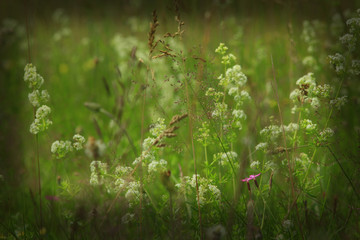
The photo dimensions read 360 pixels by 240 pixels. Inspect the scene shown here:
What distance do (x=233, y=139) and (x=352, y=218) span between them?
809mm

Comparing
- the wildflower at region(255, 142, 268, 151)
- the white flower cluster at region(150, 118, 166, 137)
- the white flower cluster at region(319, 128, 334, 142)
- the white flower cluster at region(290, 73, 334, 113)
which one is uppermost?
the white flower cluster at region(290, 73, 334, 113)

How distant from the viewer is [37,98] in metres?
1.87

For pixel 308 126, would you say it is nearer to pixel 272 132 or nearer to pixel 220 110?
pixel 272 132

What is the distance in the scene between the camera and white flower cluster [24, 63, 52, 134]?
72.9 inches

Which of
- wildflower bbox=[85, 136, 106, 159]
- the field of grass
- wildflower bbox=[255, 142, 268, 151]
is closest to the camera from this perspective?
wildflower bbox=[85, 136, 106, 159]

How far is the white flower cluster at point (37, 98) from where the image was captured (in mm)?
1853

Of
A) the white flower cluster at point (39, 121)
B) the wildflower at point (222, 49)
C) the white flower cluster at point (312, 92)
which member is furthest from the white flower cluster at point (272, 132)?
the white flower cluster at point (39, 121)

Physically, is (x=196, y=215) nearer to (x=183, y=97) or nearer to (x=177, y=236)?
(x=177, y=236)

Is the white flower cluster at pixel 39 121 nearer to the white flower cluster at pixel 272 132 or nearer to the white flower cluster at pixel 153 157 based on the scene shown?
the white flower cluster at pixel 153 157

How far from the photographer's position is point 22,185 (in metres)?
2.80

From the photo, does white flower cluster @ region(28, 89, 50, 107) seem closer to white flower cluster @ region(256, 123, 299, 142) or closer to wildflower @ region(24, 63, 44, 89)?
wildflower @ region(24, 63, 44, 89)

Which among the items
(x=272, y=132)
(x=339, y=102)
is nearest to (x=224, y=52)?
(x=272, y=132)

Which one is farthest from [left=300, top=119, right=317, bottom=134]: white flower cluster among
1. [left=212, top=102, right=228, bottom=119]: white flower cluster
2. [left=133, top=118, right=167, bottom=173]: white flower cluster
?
[left=133, top=118, right=167, bottom=173]: white flower cluster

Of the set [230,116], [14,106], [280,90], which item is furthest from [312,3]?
[14,106]
